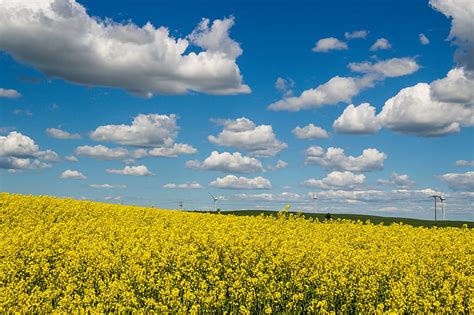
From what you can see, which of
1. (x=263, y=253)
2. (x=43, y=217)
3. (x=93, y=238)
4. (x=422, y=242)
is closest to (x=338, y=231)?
(x=422, y=242)

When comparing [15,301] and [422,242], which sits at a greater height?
[422,242]

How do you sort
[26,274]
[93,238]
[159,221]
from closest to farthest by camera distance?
[26,274] → [93,238] → [159,221]

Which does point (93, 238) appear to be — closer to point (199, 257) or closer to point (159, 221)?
point (199, 257)

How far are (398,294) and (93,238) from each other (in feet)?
41.5

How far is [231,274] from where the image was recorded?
13.6 meters

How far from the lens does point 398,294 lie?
38.9 ft

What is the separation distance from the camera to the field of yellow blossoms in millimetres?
11922

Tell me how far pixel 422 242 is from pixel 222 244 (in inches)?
357

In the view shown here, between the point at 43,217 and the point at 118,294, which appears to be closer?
the point at 118,294

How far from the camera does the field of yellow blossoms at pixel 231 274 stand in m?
11.9

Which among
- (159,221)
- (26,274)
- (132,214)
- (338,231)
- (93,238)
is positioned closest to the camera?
(26,274)

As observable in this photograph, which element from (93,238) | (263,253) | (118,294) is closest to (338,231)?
(263,253)

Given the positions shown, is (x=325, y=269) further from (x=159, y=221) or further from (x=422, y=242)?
(x=159, y=221)

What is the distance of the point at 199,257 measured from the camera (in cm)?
1673
